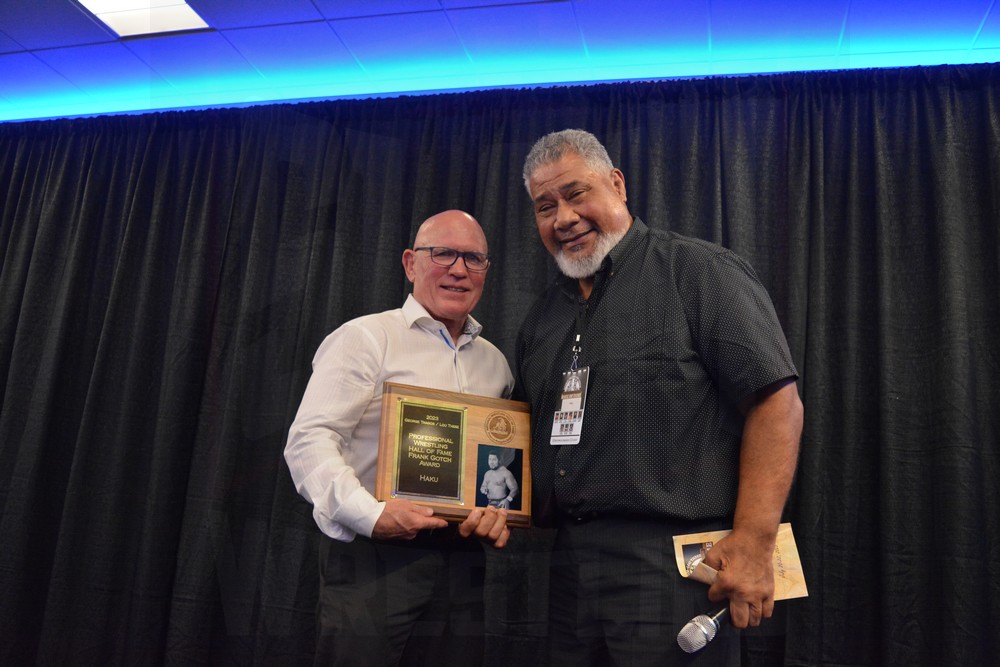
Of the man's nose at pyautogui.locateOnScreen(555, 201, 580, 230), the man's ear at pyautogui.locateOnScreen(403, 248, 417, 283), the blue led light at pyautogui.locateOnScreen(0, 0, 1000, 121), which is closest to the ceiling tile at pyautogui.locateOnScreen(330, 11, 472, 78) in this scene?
the blue led light at pyautogui.locateOnScreen(0, 0, 1000, 121)

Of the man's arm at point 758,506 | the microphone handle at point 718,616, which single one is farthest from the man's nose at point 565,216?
the microphone handle at point 718,616

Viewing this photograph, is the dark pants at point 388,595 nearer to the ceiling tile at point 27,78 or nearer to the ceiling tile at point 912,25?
the ceiling tile at point 912,25

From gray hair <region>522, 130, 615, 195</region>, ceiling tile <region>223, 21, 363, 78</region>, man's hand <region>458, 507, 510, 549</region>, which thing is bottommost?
man's hand <region>458, 507, 510, 549</region>

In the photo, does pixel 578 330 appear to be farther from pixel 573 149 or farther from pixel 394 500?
pixel 394 500

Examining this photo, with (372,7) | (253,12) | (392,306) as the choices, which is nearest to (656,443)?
(392,306)

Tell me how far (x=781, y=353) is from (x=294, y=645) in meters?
2.44

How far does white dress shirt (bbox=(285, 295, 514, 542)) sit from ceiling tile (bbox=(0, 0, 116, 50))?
237 cm

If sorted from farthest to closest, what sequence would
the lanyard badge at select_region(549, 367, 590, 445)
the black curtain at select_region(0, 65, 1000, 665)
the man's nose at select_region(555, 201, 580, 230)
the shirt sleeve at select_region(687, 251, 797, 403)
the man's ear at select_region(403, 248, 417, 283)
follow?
1. the black curtain at select_region(0, 65, 1000, 665)
2. the man's ear at select_region(403, 248, 417, 283)
3. the man's nose at select_region(555, 201, 580, 230)
4. the lanyard badge at select_region(549, 367, 590, 445)
5. the shirt sleeve at select_region(687, 251, 797, 403)

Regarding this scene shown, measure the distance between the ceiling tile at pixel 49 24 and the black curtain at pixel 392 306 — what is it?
544 millimetres

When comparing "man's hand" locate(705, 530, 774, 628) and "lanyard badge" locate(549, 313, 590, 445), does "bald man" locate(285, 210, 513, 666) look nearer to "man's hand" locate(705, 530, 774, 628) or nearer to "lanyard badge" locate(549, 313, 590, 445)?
"lanyard badge" locate(549, 313, 590, 445)

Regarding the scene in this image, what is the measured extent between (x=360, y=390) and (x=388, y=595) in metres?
0.54

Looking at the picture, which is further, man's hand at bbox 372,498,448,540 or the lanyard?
the lanyard

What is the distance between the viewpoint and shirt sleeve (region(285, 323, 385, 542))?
183 cm

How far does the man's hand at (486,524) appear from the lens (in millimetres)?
1834
